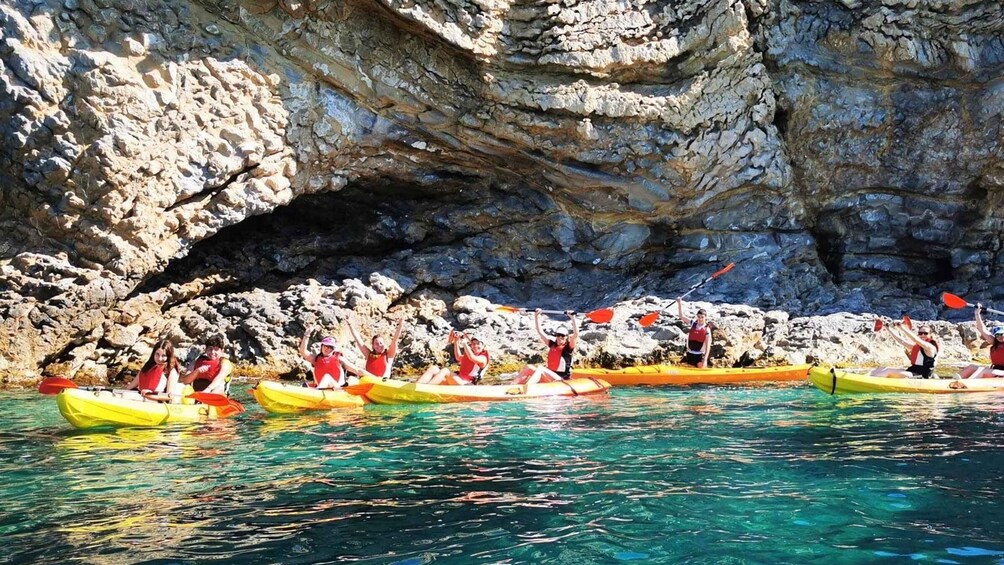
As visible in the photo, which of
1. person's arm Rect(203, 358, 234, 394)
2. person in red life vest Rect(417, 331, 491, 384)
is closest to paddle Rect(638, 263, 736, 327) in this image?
person in red life vest Rect(417, 331, 491, 384)

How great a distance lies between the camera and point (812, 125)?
1867 cm

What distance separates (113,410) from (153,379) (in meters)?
0.95

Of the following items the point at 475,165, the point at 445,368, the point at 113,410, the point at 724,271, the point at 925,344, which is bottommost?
the point at 113,410

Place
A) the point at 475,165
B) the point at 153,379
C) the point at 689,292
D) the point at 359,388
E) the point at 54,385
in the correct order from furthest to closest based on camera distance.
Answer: the point at 475,165 → the point at 689,292 → the point at 359,388 → the point at 153,379 → the point at 54,385

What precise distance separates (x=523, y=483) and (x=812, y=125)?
599 inches

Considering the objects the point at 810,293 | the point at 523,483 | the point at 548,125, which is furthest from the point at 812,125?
the point at 523,483

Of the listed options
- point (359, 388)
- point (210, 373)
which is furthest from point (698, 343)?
point (210, 373)

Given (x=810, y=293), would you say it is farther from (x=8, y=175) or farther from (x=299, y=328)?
(x=8, y=175)

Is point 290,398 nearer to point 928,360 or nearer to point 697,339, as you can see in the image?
point 697,339

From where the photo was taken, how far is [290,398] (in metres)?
10.1

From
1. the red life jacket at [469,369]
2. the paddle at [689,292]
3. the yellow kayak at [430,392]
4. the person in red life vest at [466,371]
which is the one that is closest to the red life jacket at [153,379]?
the yellow kayak at [430,392]

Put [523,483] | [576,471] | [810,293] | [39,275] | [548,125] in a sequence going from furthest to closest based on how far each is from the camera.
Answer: [810,293] → [548,125] → [39,275] → [576,471] → [523,483]

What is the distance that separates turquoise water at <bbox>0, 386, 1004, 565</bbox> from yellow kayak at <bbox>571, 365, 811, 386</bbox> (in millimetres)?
3651

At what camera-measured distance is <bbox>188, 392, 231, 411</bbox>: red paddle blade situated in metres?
9.08
